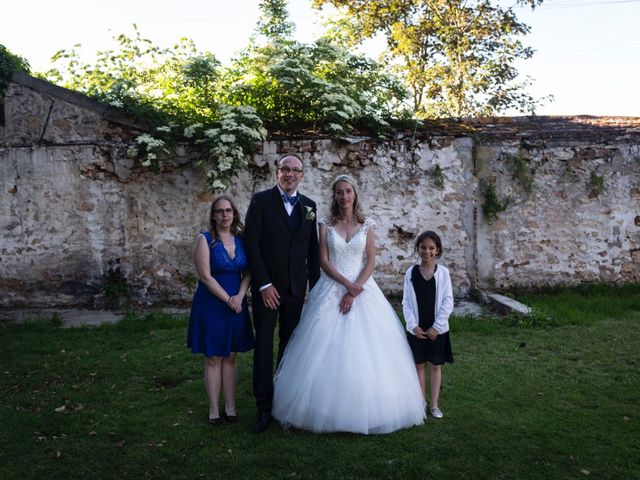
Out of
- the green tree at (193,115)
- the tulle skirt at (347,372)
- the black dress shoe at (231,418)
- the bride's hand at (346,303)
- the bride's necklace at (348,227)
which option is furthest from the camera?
the green tree at (193,115)

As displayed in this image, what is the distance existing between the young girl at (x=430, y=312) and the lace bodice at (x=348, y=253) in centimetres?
39

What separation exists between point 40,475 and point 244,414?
145 cm

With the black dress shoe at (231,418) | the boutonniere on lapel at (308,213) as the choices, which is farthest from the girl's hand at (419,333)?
the black dress shoe at (231,418)

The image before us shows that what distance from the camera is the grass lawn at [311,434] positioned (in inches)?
134

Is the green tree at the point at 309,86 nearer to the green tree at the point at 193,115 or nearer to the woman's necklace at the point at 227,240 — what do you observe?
the green tree at the point at 193,115

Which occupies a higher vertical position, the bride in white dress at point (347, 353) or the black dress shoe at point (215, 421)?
the bride in white dress at point (347, 353)

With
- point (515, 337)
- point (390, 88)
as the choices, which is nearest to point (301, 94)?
point (390, 88)

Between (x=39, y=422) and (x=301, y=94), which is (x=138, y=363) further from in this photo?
(x=301, y=94)

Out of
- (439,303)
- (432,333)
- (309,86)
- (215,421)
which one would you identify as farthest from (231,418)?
(309,86)

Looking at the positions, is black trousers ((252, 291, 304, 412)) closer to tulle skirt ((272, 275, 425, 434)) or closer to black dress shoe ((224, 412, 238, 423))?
tulle skirt ((272, 275, 425, 434))

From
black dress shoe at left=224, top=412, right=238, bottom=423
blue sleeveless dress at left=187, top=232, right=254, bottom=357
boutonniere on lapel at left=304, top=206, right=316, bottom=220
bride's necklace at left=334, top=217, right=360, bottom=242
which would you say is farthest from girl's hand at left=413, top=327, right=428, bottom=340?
black dress shoe at left=224, top=412, right=238, bottom=423

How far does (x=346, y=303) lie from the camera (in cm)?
404

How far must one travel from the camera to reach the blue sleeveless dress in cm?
407

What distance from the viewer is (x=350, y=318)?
4.01 meters
